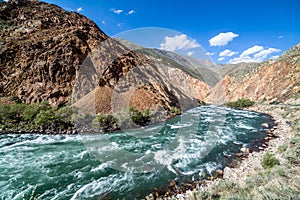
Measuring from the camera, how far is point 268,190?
486 centimetres

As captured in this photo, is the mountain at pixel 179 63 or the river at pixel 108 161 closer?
the river at pixel 108 161

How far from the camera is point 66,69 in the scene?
29.9 metres

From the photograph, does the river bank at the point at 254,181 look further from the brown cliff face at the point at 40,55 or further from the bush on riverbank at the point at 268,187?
the brown cliff face at the point at 40,55

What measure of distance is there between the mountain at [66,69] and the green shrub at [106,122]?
3.37 metres

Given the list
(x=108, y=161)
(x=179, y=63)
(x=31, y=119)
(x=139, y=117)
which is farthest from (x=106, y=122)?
(x=179, y=63)

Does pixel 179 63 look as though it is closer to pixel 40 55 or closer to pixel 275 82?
pixel 275 82

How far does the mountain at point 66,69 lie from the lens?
27375 millimetres

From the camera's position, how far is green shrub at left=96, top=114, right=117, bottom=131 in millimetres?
20062

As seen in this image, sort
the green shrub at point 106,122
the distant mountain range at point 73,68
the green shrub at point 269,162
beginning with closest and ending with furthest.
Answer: the green shrub at point 269,162 < the green shrub at point 106,122 < the distant mountain range at point 73,68

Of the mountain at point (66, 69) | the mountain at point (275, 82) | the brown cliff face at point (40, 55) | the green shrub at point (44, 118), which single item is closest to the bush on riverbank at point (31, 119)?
the green shrub at point (44, 118)

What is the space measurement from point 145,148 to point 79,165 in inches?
200

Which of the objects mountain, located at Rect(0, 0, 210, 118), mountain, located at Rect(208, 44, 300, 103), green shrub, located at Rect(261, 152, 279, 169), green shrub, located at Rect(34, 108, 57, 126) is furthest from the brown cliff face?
mountain, located at Rect(208, 44, 300, 103)

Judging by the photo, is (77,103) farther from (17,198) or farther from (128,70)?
(17,198)

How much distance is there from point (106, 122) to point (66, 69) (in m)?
15.1
